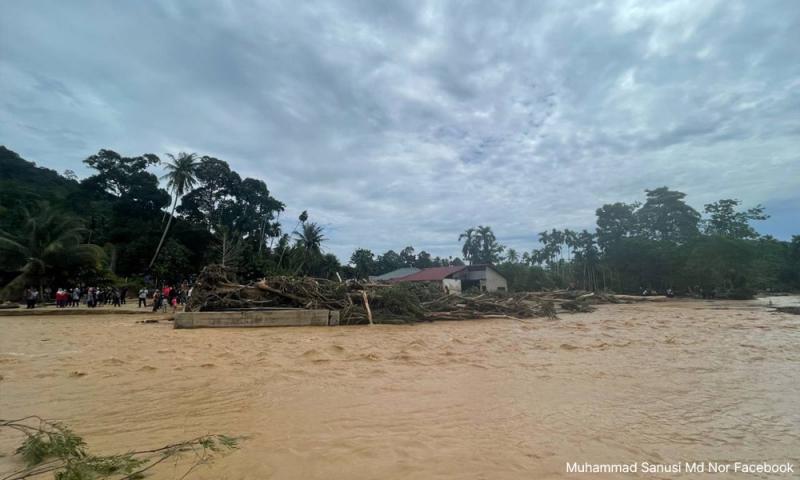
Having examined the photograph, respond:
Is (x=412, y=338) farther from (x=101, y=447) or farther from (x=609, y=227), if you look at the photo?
(x=609, y=227)

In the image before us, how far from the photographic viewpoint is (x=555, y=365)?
21.7 ft

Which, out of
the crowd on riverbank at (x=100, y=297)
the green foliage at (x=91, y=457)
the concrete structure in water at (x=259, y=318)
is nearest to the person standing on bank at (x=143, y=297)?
Answer: the crowd on riverbank at (x=100, y=297)

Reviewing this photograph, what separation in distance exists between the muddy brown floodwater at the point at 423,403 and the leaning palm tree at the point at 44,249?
22262 millimetres

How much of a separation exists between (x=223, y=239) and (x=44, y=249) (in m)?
11.7

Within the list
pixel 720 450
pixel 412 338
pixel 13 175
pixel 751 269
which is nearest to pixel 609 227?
pixel 751 269

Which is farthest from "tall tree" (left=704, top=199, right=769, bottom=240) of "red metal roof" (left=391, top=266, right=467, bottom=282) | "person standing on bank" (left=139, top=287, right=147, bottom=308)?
"person standing on bank" (left=139, top=287, right=147, bottom=308)

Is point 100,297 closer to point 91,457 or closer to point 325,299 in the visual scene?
point 325,299

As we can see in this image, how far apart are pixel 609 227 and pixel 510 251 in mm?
Answer: 20366

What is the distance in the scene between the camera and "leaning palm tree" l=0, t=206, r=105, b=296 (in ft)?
83.9

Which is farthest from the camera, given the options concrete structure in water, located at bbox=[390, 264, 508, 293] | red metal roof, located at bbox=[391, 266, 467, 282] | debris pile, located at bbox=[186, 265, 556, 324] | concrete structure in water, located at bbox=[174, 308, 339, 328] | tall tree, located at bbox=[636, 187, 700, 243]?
tall tree, located at bbox=[636, 187, 700, 243]

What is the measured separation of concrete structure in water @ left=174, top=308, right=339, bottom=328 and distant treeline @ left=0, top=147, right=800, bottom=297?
1707 centimetres

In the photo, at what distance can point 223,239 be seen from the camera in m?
34.7

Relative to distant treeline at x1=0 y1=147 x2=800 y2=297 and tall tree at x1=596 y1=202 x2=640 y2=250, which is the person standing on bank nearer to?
distant treeline at x1=0 y1=147 x2=800 y2=297

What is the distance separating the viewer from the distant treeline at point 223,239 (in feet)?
91.0
